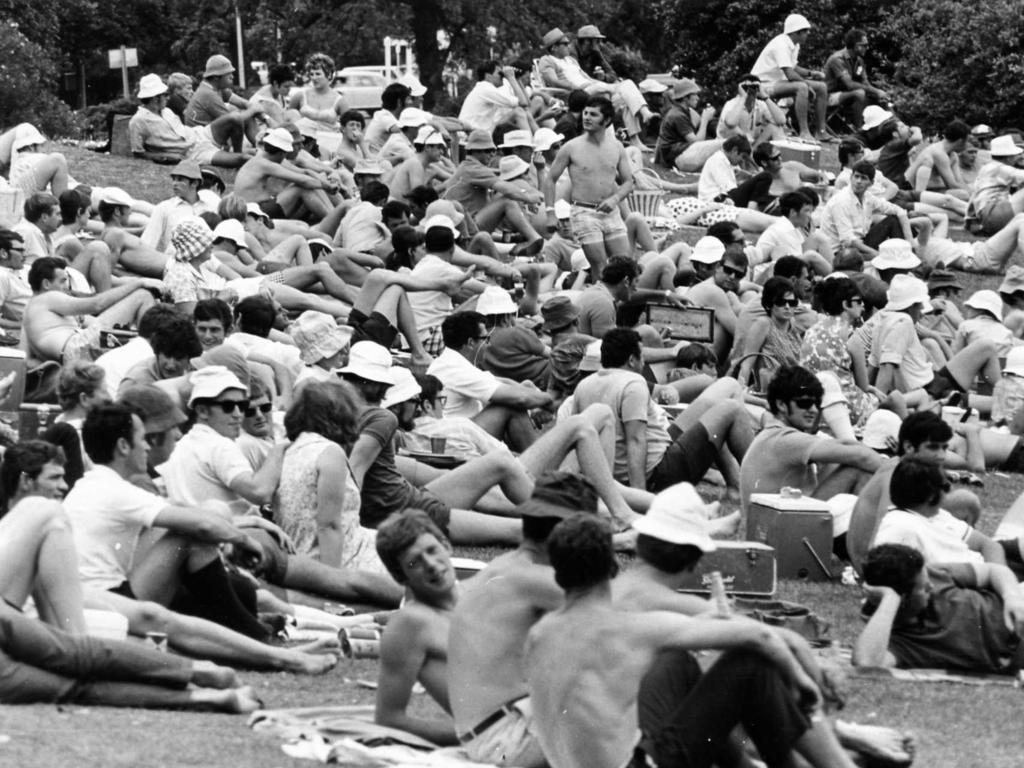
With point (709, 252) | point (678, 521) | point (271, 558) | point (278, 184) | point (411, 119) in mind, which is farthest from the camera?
point (411, 119)

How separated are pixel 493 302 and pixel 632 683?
8.60 metres

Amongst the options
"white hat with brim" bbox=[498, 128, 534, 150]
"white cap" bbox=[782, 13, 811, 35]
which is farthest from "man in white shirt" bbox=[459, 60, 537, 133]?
"white cap" bbox=[782, 13, 811, 35]

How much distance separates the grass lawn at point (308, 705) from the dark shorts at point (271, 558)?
0.83 meters

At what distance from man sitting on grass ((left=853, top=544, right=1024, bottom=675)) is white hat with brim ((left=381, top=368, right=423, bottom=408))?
11.1 ft

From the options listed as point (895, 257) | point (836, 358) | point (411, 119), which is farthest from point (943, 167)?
point (836, 358)

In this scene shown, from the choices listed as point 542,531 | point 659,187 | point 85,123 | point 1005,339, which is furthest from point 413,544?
point 85,123

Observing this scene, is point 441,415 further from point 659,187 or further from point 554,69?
point 554,69

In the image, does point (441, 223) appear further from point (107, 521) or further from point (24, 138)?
point (107, 521)

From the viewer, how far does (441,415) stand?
1445 centimetres

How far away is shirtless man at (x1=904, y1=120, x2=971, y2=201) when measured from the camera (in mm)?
27266

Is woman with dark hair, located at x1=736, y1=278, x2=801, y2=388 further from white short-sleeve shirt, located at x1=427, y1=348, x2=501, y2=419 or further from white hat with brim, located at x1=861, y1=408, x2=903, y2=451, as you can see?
white short-sleeve shirt, located at x1=427, y1=348, x2=501, y2=419

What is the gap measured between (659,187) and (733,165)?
1118 mm

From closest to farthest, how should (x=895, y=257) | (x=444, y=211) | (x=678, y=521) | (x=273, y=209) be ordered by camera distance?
1. (x=678, y=521)
2. (x=895, y=257)
3. (x=444, y=211)
4. (x=273, y=209)

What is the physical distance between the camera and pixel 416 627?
8.83m
